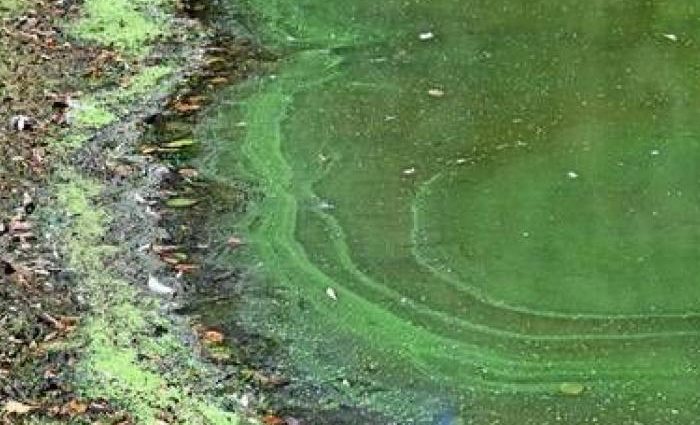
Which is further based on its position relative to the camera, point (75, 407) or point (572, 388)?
point (572, 388)

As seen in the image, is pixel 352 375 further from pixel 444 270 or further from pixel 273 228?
pixel 273 228

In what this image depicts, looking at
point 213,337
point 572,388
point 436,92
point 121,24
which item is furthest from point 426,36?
point 572,388

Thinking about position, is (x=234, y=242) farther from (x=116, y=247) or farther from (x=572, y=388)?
(x=572, y=388)

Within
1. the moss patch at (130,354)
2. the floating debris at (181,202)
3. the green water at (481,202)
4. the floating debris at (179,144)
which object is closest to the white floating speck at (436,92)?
the green water at (481,202)

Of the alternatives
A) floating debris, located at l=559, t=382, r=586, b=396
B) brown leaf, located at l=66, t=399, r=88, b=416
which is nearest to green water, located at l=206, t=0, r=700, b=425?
floating debris, located at l=559, t=382, r=586, b=396

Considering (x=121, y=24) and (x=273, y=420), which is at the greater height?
(x=121, y=24)

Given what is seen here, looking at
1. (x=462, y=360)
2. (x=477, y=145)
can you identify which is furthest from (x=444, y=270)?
(x=477, y=145)

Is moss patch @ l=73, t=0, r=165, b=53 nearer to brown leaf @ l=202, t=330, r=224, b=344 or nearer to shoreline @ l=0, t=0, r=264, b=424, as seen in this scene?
shoreline @ l=0, t=0, r=264, b=424

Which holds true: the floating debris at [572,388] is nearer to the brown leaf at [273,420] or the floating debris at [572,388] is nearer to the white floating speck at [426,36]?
the brown leaf at [273,420]
